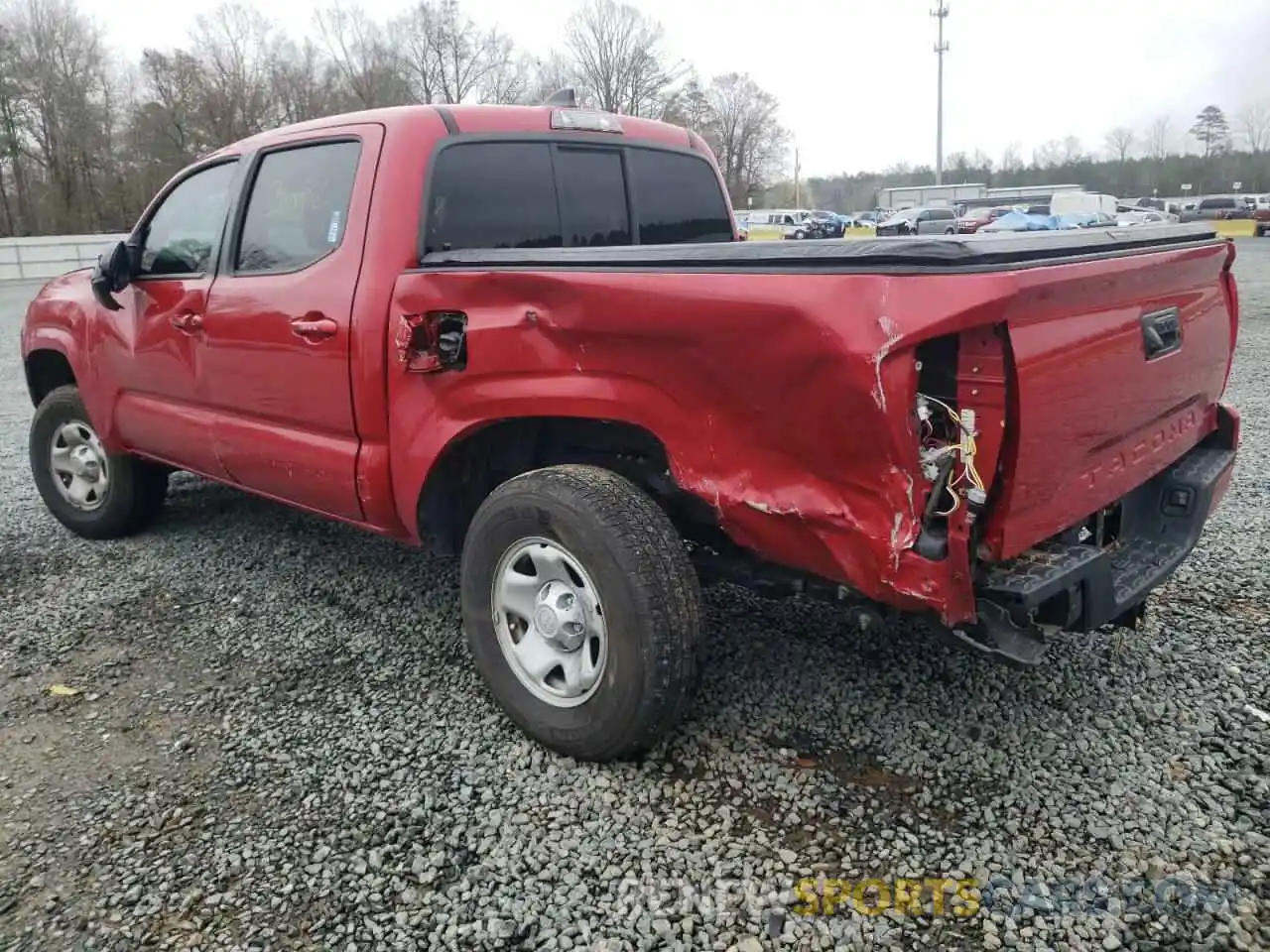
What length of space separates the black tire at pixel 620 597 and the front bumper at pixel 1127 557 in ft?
2.61

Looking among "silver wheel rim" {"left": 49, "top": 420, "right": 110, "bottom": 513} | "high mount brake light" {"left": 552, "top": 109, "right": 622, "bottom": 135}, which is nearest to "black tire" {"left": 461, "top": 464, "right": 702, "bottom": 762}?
"high mount brake light" {"left": 552, "top": 109, "right": 622, "bottom": 135}

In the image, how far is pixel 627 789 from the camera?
2.77 meters

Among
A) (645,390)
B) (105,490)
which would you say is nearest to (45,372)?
(105,490)

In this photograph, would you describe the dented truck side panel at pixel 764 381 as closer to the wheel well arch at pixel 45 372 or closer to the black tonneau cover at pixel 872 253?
the black tonneau cover at pixel 872 253

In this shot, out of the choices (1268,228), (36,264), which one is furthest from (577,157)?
(1268,228)

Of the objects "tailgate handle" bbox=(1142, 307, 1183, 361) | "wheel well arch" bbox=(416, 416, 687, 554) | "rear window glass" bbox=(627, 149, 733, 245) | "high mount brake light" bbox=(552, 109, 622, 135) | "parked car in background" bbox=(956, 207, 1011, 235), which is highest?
"high mount brake light" bbox=(552, 109, 622, 135)

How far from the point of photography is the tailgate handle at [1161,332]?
2688 mm

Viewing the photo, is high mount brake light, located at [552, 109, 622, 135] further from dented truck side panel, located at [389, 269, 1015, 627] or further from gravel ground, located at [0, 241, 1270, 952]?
gravel ground, located at [0, 241, 1270, 952]

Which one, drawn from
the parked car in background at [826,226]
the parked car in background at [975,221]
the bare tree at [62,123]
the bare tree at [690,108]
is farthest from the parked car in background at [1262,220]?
the bare tree at [62,123]

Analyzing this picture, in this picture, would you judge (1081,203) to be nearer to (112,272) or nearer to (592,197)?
(592,197)

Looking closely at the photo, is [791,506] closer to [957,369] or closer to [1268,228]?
[957,369]

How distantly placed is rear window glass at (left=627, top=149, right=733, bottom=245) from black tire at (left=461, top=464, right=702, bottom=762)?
1.58 m

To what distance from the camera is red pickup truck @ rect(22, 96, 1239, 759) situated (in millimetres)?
2244

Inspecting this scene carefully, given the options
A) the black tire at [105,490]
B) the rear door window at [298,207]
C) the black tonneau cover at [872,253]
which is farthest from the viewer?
the black tire at [105,490]
